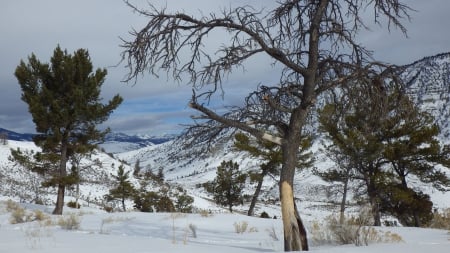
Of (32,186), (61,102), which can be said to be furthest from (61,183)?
(32,186)

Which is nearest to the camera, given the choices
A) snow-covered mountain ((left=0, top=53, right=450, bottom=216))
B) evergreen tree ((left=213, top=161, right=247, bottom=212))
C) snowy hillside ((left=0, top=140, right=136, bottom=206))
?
snow-covered mountain ((left=0, top=53, right=450, bottom=216))

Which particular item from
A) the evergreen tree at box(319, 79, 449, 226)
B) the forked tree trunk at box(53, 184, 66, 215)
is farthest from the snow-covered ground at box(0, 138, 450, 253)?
the evergreen tree at box(319, 79, 449, 226)

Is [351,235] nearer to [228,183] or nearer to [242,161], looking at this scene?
[228,183]

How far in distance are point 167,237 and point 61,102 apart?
12665 millimetres

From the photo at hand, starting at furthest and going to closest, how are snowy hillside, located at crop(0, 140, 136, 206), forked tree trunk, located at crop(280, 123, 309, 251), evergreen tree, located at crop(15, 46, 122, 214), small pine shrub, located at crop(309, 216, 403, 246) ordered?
snowy hillside, located at crop(0, 140, 136, 206), evergreen tree, located at crop(15, 46, 122, 214), small pine shrub, located at crop(309, 216, 403, 246), forked tree trunk, located at crop(280, 123, 309, 251)

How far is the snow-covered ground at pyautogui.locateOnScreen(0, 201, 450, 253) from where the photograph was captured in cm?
601

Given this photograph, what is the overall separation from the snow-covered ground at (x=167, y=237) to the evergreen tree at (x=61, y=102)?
3719mm

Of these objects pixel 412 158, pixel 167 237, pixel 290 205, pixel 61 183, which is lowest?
pixel 167 237

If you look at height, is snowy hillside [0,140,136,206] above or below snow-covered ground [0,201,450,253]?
above

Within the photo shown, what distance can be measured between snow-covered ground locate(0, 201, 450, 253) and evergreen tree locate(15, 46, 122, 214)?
372 cm

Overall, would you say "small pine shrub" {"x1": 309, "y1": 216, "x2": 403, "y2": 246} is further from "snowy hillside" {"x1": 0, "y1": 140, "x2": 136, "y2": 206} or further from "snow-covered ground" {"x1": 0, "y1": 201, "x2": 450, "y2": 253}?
"snowy hillside" {"x1": 0, "y1": 140, "x2": 136, "y2": 206}

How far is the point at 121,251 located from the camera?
5648 millimetres

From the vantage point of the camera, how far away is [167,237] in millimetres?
9547

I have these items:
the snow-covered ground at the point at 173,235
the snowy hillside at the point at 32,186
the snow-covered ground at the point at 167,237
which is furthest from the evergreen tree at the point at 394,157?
the snowy hillside at the point at 32,186
